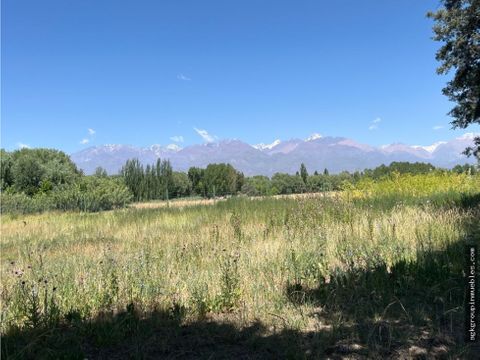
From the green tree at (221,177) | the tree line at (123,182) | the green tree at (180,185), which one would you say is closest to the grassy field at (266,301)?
the tree line at (123,182)

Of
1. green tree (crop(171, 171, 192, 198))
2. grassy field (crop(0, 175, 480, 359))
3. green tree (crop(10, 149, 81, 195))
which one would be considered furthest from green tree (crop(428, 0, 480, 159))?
green tree (crop(171, 171, 192, 198))

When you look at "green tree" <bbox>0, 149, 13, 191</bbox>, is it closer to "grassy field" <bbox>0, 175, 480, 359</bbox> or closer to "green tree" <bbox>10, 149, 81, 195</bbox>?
"green tree" <bbox>10, 149, 81, 195</bbox>

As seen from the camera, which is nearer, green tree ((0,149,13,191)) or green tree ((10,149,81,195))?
green tree ((10,149,81,195))

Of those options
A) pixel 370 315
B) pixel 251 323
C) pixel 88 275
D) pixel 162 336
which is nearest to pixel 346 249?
pixel 370 315

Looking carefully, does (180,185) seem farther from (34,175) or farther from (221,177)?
(34,175)

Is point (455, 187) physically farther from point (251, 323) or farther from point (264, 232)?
point (251, 323)

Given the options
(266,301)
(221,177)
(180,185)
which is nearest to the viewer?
(266,301)

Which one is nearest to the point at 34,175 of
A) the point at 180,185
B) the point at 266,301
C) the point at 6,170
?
the point at 6,170

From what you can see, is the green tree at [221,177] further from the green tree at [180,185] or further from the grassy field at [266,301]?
the grassy field at [266,301]

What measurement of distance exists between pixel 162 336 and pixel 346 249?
11.2 ft

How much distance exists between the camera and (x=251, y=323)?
398 cm

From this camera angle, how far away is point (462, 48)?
43.2 ft

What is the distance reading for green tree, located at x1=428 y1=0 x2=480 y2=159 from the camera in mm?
12846

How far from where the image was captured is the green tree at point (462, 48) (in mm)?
12846
